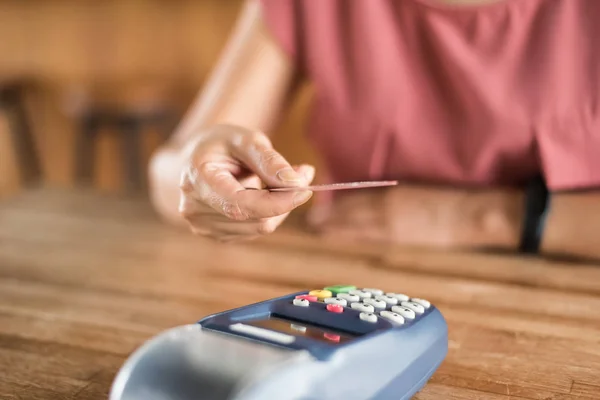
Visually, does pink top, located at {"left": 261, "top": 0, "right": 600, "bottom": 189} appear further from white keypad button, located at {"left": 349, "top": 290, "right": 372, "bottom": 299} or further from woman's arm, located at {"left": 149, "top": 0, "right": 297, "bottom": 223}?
white keypad button, located at {"left": 349, "top": 290, "right": 372, "bottom": 299}

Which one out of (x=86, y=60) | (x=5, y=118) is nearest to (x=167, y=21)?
(x=86, y=60)

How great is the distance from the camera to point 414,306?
0.44 metres

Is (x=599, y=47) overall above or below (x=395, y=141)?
above

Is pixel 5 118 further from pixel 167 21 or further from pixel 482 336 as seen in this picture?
pixel 482 336

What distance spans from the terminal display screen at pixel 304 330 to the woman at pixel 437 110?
0.27m

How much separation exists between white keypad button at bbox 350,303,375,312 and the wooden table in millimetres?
63

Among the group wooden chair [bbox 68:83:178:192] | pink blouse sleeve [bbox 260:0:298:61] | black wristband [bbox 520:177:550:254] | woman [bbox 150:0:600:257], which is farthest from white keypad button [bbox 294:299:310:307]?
wooden chair [bbox 68:83:178:192]

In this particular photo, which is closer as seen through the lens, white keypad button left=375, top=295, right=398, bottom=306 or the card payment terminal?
the card payment terminal

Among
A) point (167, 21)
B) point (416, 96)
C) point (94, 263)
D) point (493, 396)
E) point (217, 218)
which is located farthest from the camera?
point (167, 21)

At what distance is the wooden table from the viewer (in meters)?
0.45

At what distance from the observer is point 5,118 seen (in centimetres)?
308

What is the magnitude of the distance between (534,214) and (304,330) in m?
0.49

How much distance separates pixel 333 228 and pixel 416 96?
0.67 feet

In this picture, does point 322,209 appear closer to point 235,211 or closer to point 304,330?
point 235,211
